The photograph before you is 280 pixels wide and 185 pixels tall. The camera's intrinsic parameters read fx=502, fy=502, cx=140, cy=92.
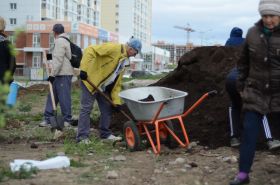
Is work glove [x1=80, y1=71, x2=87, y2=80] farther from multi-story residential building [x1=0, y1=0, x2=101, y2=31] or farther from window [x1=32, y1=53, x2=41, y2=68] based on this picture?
multi-story residential building [x1=0, y1=0, x2=101, y2=31]

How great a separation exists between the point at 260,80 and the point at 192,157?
5.68 ft

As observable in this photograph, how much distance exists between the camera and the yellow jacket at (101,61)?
6719 mm

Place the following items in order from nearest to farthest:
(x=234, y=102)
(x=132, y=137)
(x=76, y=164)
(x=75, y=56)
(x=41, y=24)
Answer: (x=76, y=164), (x=234, y=102), (x=132, y=137), (x=75, y=56), (x=41, y=24)

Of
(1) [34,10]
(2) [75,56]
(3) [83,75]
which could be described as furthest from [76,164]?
(1) [34,10]

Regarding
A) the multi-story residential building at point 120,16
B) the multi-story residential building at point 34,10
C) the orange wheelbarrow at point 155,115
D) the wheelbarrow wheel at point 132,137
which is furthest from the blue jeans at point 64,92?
the multi-story residential building at point 120,16

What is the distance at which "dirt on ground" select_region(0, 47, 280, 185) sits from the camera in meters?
4.87

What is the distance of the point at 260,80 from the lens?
14.9ft

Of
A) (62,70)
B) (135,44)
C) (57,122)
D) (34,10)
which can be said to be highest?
(34,10)

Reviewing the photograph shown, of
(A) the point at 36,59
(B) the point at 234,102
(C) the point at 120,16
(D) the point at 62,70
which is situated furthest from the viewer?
(C) the point at 120,16

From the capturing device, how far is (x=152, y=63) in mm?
107812

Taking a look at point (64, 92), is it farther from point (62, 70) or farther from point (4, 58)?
point (4, 58)

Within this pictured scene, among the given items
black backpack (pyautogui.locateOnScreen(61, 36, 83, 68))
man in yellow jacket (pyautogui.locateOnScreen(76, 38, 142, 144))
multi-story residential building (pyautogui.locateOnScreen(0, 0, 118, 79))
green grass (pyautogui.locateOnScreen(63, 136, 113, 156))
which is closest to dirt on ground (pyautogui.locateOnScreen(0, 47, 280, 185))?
green grass (pyautogui.locateOnScreen(63, 136, 113, 156))

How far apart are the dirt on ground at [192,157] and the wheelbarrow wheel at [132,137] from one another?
81mm

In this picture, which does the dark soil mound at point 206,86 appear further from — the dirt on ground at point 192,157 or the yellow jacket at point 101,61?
the yellow jacket at point 101,61
